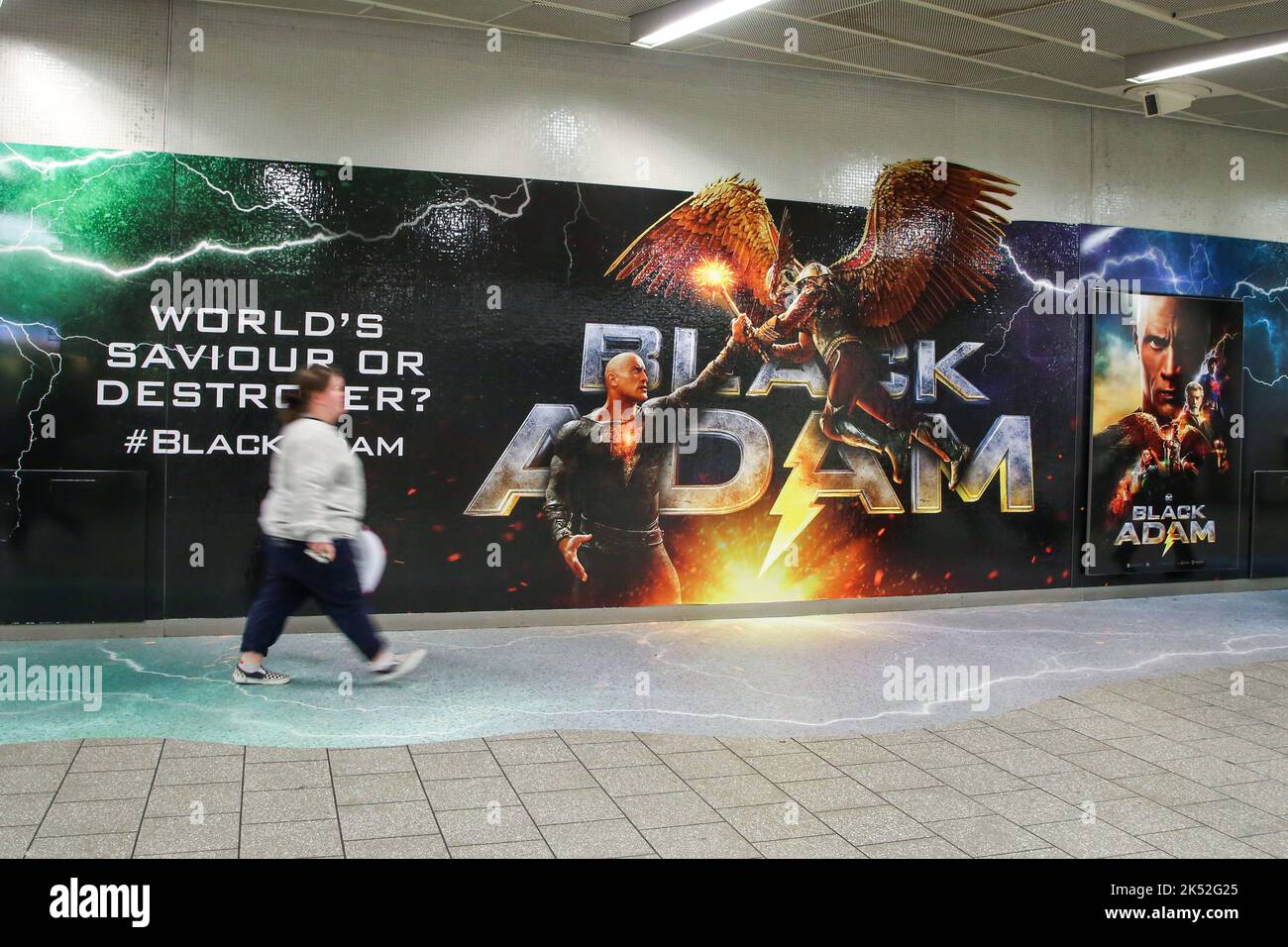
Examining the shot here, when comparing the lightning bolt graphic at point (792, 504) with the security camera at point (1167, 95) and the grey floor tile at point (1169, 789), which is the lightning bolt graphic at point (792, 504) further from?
the grey floor tile at point (1169, 789)

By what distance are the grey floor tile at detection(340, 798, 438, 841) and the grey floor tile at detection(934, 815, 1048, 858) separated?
5.80ft

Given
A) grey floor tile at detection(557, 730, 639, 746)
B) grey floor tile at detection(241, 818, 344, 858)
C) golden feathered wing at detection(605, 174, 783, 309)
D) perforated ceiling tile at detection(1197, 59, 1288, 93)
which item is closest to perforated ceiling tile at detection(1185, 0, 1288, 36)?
perforated ceiling tile at detection(1197, 59, 1288, 93)

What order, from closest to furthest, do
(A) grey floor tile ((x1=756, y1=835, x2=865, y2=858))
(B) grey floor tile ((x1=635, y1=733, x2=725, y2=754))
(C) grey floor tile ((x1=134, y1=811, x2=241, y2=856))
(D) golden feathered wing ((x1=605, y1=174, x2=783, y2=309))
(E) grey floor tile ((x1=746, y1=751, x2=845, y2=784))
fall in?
1. (C) grey floor tile ((x1=134, y1=811, x2=241, y2=856))
2. (A) grey floor tile ((x1=756, y1=835, x2=865, y2=858))
3. (E) grey floor tile ((x1=746, y1=751, x2=845, y2=784))
4. (B) grey floor tile ((x1=635, y1=733, x2=725, y2=754))
5. (D) golden feathered wing ((x1=605, y1=174, x2=783, y2=309))

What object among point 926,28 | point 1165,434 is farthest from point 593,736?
point 1165,434

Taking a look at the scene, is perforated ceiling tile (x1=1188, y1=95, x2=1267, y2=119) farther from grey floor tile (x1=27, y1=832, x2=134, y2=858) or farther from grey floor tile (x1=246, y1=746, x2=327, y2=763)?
grey floor tile (x1=27, y1=832, x2=134, y2=858)

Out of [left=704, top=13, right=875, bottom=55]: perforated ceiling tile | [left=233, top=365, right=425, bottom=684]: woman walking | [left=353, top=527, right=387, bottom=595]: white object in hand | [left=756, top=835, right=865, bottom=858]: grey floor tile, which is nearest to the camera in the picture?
[left=756, top=835, right=865, bottom=858]: grey floor tile

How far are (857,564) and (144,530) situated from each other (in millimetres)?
4684

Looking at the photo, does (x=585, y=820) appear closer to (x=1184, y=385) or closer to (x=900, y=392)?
(x=900, y=392)

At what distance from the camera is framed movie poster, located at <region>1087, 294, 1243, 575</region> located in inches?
356

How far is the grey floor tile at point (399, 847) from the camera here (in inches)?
146

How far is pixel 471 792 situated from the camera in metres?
4.32

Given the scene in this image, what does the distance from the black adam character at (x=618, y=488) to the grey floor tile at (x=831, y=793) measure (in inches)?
128

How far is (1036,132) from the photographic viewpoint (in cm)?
873

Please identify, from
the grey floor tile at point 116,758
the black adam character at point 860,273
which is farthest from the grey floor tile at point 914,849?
the black adam character at point 860,273
